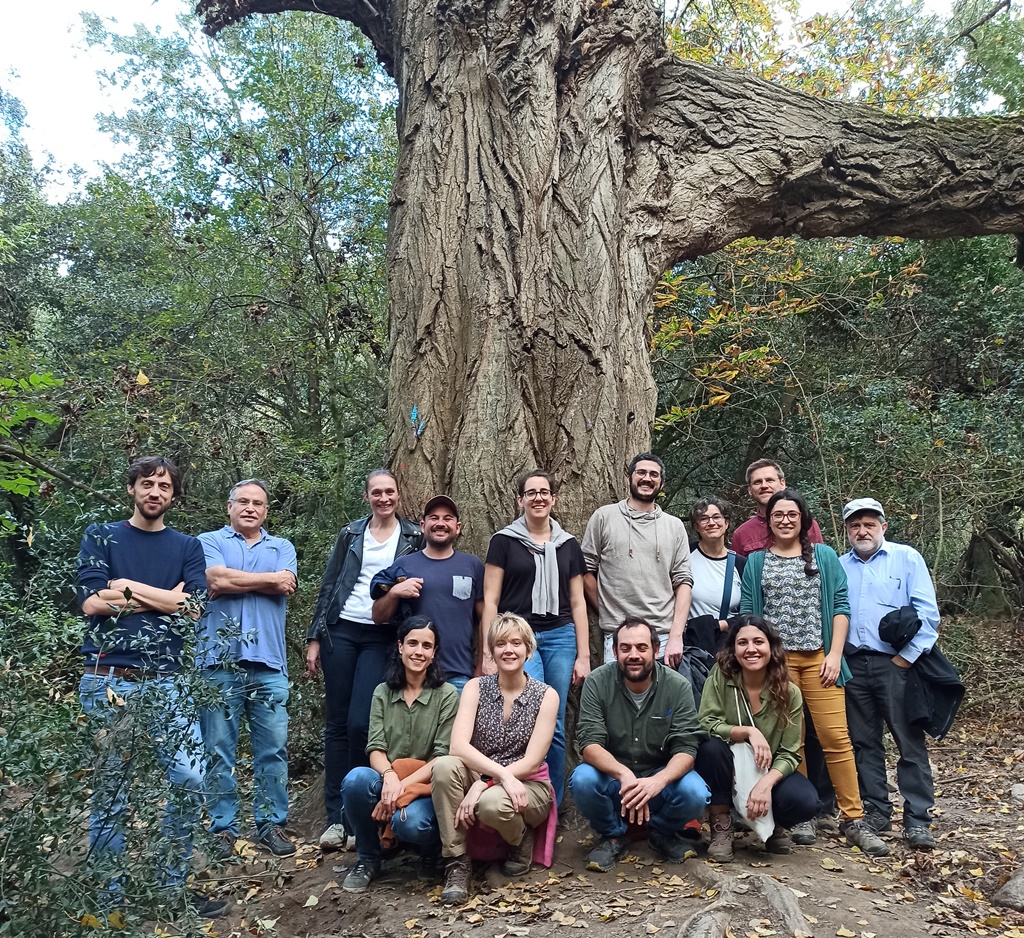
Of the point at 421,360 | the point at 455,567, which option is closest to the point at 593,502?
the point at 455,567

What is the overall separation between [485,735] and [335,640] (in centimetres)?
101

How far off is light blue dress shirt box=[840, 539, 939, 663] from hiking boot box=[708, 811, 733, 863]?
3.97ft

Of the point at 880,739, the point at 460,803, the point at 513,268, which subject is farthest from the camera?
the point at 513,268

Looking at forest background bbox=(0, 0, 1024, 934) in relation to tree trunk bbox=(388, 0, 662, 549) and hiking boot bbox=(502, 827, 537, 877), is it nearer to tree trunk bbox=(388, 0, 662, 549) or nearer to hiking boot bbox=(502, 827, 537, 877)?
tree trunk bbox=(388, 0, 662, 549)

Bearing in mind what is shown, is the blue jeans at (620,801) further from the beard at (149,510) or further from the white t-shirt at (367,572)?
the beard at (149,510)

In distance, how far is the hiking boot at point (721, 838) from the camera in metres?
3.97

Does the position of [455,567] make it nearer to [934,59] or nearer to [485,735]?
[485,735]

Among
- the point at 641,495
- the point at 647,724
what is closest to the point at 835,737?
the point at 647,724

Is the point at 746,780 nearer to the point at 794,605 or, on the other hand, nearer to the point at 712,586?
the point at 794,605

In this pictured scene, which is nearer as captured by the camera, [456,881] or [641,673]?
[456,881]

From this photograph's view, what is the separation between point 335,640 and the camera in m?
4.57

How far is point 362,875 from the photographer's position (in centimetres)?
399

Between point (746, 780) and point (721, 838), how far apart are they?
0.28 metres

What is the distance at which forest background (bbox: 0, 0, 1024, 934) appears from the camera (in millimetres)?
8211
